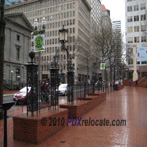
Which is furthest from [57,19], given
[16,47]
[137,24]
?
[16,47]

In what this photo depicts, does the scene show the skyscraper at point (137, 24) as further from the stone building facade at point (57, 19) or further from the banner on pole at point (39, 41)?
the banner on pole at point (39, 41)

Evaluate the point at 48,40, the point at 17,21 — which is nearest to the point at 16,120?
the point at 17,21

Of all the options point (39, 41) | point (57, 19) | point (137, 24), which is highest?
point (57, 19)

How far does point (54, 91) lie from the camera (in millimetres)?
7766

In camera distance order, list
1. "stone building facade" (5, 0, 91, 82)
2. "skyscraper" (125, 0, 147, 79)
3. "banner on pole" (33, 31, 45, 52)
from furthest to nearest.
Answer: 1. "stone building facade" (5, 0, 91, 82)
2. "skyscraper" (125, 0, 147, 79)
3. "banner on pole" (33, 31, 45, 52)

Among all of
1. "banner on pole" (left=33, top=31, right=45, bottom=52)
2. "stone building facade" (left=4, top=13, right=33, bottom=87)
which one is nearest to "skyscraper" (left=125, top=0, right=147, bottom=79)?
"stone building facade" (left=4, top=13, right=33, bottom=87)

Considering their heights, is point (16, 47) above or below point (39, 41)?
above

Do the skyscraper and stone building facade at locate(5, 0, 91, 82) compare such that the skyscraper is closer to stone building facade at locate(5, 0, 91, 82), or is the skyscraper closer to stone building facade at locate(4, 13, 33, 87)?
stone building facade at locate(5, 0, 91, 82)

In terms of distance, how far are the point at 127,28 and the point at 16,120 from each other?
194ft

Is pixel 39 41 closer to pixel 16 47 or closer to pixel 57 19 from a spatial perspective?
pixel 16 47

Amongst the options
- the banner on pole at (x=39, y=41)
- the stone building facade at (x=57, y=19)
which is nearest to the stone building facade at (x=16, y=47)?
the stone building facade at (x=57, y=19)

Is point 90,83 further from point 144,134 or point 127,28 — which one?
point 127,28

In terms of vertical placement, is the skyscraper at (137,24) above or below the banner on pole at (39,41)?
above

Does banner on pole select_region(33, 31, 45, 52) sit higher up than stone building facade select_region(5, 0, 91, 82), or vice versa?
stone building facade select_region(5, 0, 91, 82)
